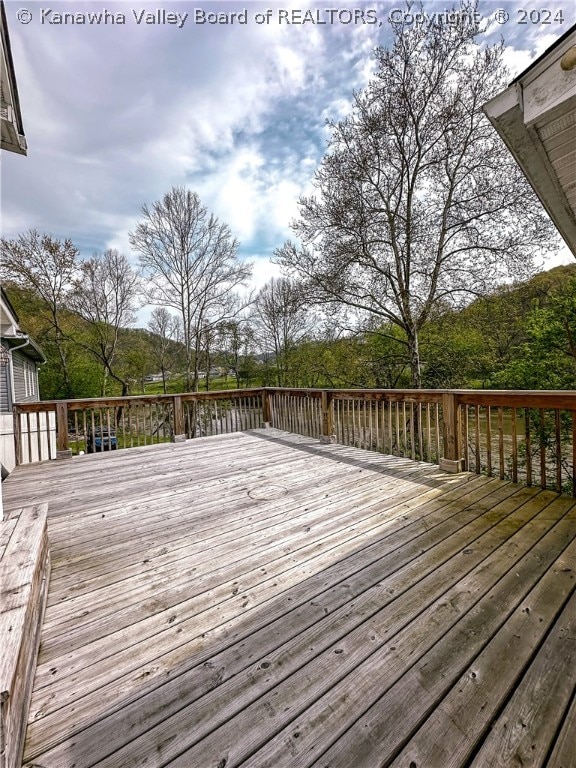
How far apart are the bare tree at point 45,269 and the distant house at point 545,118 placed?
14.8 m

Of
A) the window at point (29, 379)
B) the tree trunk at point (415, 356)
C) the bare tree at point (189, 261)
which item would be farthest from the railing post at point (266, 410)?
the bare tree at point (189, 261)

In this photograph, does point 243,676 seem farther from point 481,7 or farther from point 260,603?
point 481,7

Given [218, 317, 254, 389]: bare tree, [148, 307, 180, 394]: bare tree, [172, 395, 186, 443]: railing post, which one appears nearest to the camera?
[172, 395, 186, 443]: railing post

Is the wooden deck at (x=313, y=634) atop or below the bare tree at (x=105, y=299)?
below

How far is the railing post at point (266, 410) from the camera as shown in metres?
6.54

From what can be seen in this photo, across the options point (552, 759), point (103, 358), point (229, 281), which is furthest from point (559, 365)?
point (103, 358)

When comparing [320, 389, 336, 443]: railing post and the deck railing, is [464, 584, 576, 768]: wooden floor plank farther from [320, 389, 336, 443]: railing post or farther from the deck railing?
[320, 389, 336, 443]: railing post

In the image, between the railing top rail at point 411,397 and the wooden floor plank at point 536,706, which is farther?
the railing top rail at point 411,397

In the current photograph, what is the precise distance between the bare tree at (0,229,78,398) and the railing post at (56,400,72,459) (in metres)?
10.4

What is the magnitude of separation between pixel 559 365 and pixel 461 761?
8686mm

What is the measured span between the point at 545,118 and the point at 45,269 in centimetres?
1563

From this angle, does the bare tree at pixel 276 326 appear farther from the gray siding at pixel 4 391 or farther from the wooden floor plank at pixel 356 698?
the wooden floor plank at pixel 356 698

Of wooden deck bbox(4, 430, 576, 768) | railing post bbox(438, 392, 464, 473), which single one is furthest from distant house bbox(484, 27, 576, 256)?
wooden deck bbox(4, 430, 576, 768)

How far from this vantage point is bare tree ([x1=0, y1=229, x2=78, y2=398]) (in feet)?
38.9
